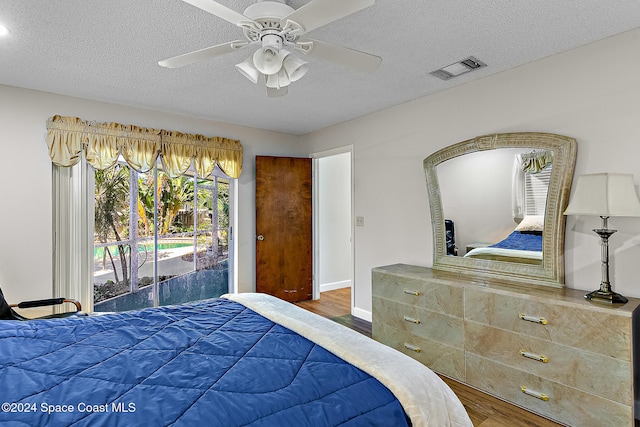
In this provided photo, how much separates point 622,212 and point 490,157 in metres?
1.05

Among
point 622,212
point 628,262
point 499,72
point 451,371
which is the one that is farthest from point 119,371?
point 499,72

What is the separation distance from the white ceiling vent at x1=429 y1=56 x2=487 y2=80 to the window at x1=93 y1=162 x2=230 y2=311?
2.91 m

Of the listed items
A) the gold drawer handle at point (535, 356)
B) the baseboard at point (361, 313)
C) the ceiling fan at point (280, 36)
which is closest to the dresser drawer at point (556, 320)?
the gold drawer handle at point (535, 356)

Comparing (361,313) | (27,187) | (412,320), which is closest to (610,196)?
(412,320)

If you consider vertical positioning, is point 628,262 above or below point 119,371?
above

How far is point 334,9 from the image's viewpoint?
143 cm

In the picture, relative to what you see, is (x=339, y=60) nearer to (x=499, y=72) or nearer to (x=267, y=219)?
(x=499, y=72)

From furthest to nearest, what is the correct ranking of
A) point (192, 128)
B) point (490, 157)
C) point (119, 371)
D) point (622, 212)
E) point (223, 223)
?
point (223, 223)
point (192, 128)
point (490, 157)
point (622, 212)
point (119, 371)

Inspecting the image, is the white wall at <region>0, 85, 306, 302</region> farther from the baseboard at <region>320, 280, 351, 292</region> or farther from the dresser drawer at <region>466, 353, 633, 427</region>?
the dresser drawer at <region>466, 353, 633, 427</region>

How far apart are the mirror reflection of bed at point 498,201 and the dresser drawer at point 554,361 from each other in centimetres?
64

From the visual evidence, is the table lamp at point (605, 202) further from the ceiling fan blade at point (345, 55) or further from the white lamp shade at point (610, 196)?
the ceiling fan blade at point (345, 55)

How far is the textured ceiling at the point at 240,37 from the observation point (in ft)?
6.35

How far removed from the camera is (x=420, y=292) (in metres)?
Answer: 2.88

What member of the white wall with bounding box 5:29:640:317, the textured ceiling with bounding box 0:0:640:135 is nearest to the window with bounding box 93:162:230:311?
the white wall with bounding box 5:29:640:317
